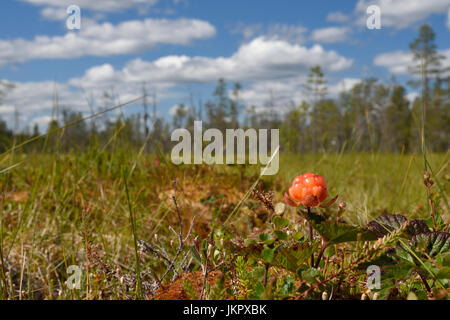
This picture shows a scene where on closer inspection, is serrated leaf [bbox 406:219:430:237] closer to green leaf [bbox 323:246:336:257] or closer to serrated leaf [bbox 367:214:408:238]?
serrated leaf [bbox 367:214:408:238]

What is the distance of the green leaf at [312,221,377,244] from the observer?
852 mm

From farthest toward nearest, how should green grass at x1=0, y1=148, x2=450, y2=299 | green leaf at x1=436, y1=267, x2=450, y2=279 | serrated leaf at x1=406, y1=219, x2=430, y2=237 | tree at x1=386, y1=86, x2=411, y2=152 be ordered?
tree at x1=386, y1=86, x2=411, y2=152, green grass at x1=0, y1=148, x2=450, y2=299, serrated leaf at x1=406, y1=219, x2=430, y2=237, green leaf at x1=436, y1=267, x2=450, y2=279

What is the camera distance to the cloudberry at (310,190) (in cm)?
94

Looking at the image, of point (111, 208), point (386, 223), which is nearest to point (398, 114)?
point (111, 208)

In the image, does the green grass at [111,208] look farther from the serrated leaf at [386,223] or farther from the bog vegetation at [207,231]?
the serrated leaf at [386,223]

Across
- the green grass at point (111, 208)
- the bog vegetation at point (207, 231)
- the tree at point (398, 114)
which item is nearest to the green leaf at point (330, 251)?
the bog vegetation at point (207, 231)

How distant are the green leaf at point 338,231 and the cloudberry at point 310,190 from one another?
→ 3.0 inches

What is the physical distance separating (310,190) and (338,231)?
0.13m

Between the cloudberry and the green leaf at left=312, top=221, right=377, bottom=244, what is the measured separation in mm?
76

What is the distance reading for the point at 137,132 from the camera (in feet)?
13.0

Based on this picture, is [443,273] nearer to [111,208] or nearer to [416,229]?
[416,229]

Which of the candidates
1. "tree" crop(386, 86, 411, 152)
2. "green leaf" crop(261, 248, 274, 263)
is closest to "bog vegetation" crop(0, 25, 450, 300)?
"green leaf" crop(261, 248, 274, 263)
